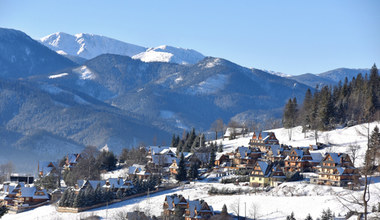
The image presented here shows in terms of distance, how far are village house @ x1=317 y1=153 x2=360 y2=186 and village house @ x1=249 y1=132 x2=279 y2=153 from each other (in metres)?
32.2

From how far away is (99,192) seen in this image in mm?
103062

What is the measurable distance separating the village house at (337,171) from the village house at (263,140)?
3223cm

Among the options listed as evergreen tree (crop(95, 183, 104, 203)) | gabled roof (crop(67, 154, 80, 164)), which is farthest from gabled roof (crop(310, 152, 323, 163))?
gabled roof (crop(67, 154, 80, 164))

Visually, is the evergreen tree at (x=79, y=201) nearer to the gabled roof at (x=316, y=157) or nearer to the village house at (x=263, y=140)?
the gabled roof at (x=316, y=157)

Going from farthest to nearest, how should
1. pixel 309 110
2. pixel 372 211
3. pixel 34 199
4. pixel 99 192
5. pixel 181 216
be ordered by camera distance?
1. pixel 309 110
2. pixel 34 199
3. pixel 99 192
4. pixel 181 216
5. pixel 372 211

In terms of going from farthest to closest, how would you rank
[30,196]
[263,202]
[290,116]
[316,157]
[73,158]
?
[290,116] → [73,158] → [316,157] → [30,196] → [263,202]

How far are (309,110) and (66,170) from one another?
6382cm

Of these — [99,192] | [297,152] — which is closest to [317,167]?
[297,152]

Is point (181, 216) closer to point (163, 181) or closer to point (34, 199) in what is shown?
point (163, 181)

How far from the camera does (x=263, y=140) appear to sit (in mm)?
136125

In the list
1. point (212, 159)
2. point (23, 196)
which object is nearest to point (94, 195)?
point (23, 196)

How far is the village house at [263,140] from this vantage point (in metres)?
136

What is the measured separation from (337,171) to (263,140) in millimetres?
38718

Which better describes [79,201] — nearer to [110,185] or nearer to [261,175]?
[110,185]
